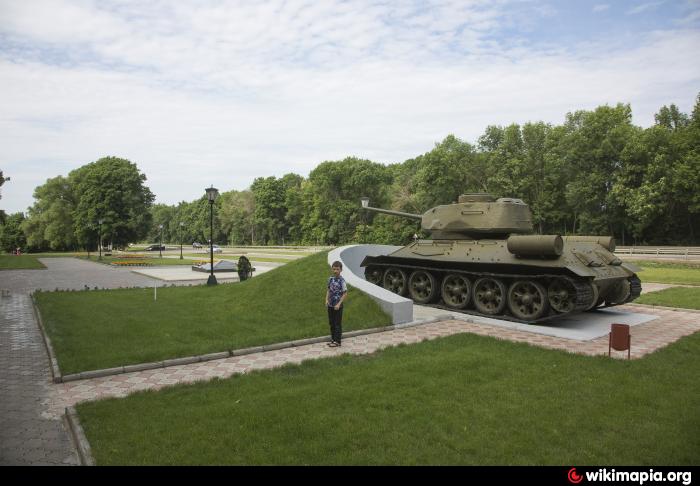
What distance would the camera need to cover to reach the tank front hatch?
42.3ft

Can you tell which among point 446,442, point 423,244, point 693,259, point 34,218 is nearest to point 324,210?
point 34,218

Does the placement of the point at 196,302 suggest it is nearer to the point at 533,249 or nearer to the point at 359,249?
the point at 359,249

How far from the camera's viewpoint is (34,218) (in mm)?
57938

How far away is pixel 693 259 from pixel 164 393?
104 ft

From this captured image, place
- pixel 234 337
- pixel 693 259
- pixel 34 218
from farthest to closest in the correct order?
pixel 34 218, pixel 693 259, pixel 234 337

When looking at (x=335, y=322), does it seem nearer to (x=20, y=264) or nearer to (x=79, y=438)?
(x=79, y=438)

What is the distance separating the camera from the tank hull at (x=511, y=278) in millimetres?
10672

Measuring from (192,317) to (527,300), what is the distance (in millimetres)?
7980

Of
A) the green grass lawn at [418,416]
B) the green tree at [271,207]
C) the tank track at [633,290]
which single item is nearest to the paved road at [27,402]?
the green grass lawn at [418,416]

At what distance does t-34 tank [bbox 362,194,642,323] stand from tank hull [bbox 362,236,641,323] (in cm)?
2
